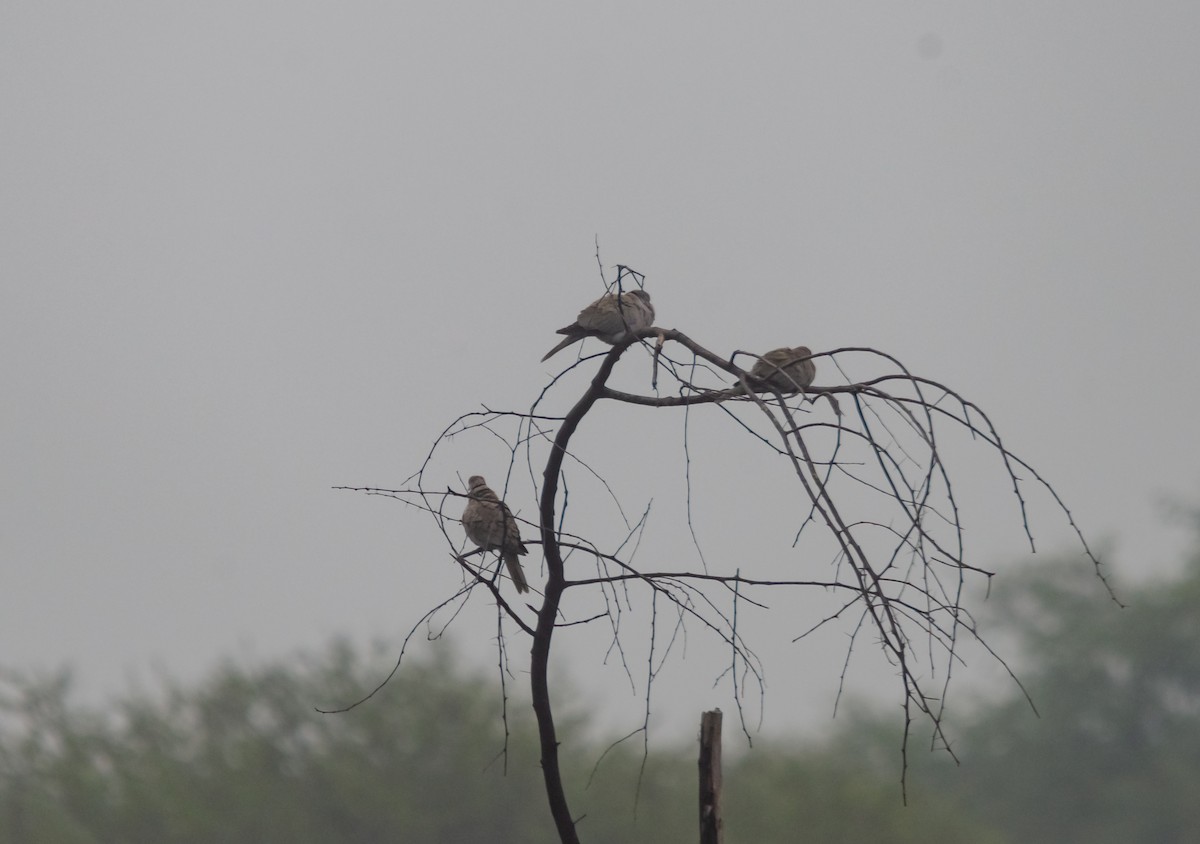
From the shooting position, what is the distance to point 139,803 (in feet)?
68.4

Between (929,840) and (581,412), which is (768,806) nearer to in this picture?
(929,840)

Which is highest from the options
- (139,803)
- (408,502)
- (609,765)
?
(609,765)

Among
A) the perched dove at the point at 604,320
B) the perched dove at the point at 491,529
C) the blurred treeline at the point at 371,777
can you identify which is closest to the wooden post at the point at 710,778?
the perched dove at the point at 491,529

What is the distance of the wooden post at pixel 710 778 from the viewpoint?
9.44 ft

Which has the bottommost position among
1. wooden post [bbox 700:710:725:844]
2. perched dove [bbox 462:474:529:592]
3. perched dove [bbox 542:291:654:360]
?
wooden post [bbox 700:710:725:844]

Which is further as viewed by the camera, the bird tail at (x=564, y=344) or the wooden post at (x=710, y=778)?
the bird tail at (x=564, y=344)

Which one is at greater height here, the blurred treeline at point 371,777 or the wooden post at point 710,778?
the blurred treeline at point 371,777

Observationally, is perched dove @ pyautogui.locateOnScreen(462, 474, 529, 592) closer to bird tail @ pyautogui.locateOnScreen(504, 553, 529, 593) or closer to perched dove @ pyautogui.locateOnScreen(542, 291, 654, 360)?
bird tail @ pyautogui.locateOnScreen(504, 553, 529, 593)

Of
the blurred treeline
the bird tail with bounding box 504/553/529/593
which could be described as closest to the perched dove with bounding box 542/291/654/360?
the bird tail with bounding box 504/553/529/593

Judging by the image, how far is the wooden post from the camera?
2.88m

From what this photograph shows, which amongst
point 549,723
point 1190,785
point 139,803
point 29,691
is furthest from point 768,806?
point 549,723

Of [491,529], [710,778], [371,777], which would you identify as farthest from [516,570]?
[371,777]

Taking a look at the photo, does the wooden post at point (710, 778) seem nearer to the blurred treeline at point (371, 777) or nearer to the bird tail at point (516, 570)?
the bird tail at point (516, 570)

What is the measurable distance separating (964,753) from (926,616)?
35998mm
